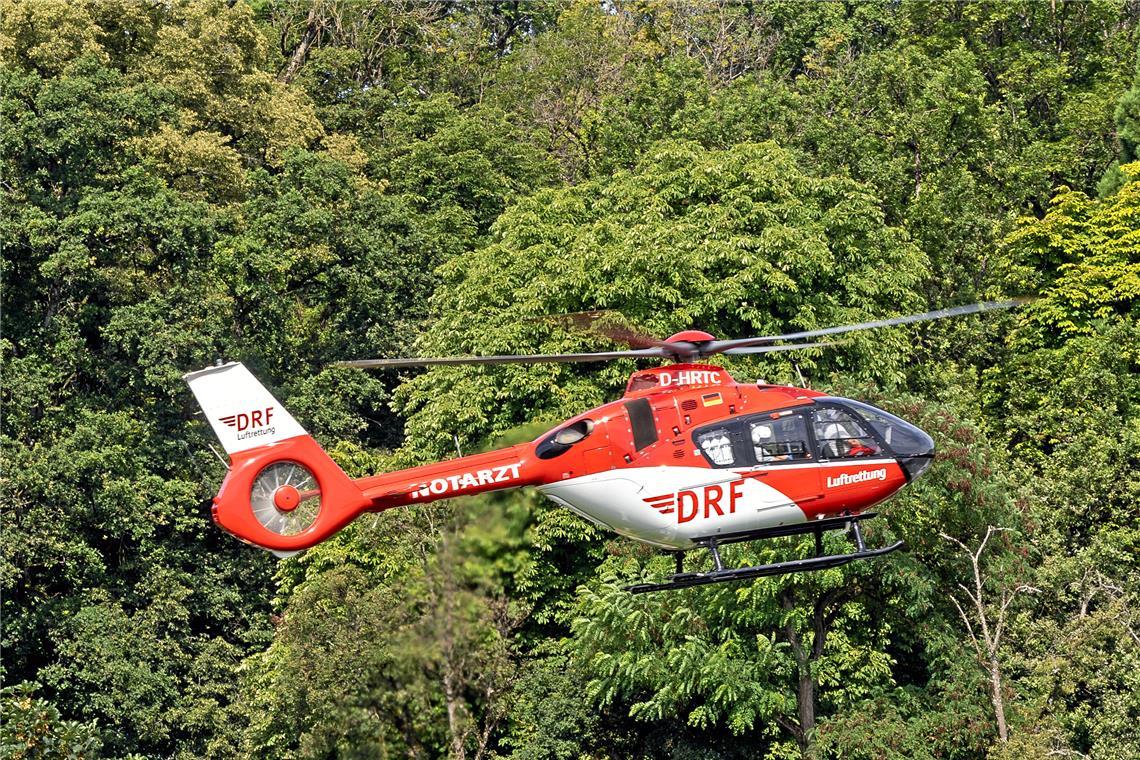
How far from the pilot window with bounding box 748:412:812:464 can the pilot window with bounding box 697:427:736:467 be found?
33 centimetres

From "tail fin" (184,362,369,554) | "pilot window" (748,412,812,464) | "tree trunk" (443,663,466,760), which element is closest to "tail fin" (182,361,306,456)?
"tail fin" (184,362,369,554)

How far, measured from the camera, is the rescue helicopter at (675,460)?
80.2 ft

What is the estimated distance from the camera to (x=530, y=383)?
42.7m

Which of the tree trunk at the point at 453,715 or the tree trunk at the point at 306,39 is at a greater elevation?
the tree trunk at the point at 306,39

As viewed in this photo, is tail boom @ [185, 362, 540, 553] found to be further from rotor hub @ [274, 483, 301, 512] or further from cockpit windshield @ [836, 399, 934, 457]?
cockpit windshield @ [836, 399, 934, 457]

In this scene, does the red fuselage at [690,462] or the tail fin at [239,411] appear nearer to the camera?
the tail fin at [239,411]

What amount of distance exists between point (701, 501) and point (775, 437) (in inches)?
53.3

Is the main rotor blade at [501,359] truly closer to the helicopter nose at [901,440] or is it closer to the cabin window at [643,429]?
the cabin window at [643,429]

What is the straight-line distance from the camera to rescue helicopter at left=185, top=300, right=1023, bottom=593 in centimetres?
2445

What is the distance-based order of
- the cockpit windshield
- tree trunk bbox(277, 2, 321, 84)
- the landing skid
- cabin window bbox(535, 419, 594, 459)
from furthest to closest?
tree trunk bbox(277, 2, 321, 84), the cockpit windshield, cabin window bbox(535, 419, 594, 459), the landing skid

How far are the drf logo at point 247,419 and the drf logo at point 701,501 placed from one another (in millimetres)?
5289

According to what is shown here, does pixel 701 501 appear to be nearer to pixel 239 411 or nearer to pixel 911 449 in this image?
pixel 911 449

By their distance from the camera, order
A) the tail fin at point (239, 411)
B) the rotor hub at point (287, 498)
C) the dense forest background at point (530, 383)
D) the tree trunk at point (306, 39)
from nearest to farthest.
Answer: the rotor hub at point (287, 498) < the tail fin at point (239, 411) < the dense forest background at point (530, 383) < the tree trunk at point (306, 39)

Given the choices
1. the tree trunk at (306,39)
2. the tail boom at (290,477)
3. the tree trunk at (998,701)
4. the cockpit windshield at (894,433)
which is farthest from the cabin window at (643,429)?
the tree trunk at (306,39)
